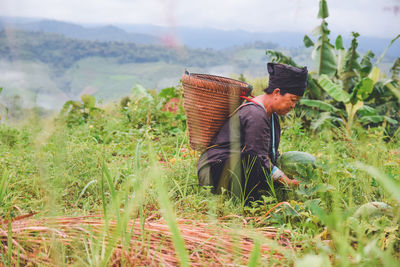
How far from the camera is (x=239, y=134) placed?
3064mm

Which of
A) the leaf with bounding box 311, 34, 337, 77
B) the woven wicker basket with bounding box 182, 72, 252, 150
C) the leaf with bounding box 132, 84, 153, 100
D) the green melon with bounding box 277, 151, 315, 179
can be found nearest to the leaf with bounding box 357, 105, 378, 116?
the leaf with bounding box 311, 34, 337, 77

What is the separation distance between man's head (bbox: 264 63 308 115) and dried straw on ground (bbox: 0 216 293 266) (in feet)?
4.70

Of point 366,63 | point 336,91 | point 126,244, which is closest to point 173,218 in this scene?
point 126,244

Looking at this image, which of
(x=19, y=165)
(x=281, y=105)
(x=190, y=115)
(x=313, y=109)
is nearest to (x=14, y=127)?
(x=19, y=165)

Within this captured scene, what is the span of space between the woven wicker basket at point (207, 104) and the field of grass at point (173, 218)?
0.47 m

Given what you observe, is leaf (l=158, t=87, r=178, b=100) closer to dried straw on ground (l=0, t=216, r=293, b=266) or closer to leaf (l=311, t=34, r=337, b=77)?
leaf (l=311, t=34, r=337, b=77)

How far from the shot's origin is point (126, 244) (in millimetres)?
1411

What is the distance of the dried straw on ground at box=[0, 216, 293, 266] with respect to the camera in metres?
1.51

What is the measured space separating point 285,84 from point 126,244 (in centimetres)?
207

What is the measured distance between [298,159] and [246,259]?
1717 mm

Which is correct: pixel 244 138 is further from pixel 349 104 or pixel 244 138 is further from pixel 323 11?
pixel 323 11

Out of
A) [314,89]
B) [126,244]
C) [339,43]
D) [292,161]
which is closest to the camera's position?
[126,244]

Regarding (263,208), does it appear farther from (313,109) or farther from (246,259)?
(313,109)

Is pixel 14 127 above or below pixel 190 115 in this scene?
below
